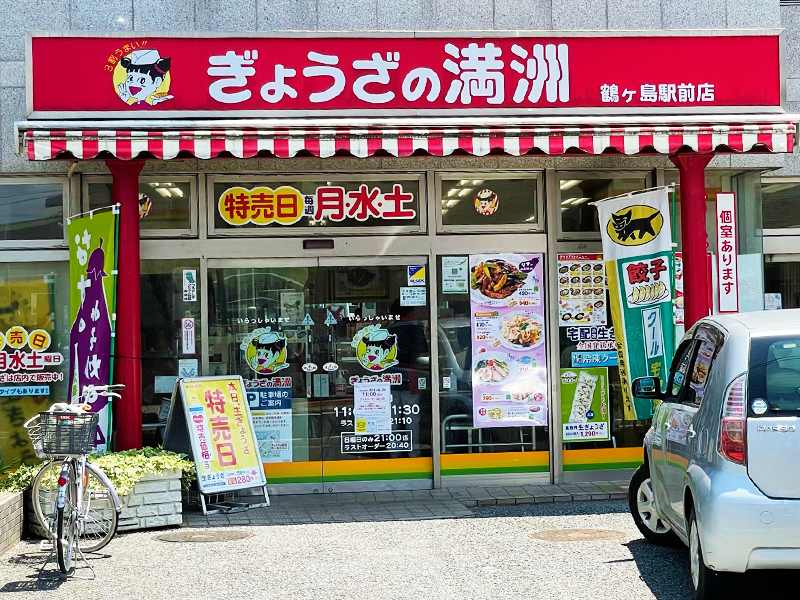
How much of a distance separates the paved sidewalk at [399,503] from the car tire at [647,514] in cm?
195

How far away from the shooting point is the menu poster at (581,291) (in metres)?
11.5

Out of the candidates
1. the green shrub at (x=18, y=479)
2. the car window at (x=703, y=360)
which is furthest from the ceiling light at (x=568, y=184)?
the green shrub at (x=18, y=479)

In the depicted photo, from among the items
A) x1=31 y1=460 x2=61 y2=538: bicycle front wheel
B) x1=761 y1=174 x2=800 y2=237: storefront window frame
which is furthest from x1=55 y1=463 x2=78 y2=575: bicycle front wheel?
x1=761 y1=174 x2=800 y2=237: storefront window frame

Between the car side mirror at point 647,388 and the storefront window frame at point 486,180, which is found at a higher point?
the storefront window frame at point 486,180

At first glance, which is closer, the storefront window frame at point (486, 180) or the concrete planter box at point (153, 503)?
the concrete planter box at point (153, 503)

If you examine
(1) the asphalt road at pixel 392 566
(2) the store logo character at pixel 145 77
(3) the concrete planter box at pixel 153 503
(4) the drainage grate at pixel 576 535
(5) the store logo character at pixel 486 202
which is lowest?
(4) the drainage grate at pixel 576 535

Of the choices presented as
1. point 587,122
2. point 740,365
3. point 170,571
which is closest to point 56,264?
point 170,571

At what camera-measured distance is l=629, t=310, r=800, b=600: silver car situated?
552 cm

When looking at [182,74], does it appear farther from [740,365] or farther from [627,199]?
[740,365]

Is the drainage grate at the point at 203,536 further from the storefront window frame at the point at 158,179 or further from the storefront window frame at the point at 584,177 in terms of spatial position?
the storefront window frame at the point at 584,177

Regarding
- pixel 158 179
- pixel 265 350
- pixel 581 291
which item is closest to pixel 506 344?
pixel 581 291

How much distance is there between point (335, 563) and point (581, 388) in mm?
4558

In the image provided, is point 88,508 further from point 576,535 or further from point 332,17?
point 332,17

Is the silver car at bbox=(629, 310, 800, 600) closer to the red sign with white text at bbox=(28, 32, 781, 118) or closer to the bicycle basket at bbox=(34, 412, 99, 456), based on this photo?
the bicycle basket at bbox=(34, 412, 99, 456)
